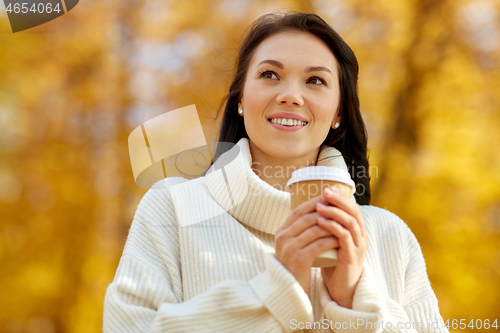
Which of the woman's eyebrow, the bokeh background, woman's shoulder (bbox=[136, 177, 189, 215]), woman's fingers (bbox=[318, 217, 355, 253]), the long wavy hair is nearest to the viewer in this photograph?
woman's fingers (bbox=[318, 217, 355, 253])

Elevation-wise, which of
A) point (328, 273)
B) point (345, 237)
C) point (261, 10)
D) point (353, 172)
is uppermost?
point (261, 10)

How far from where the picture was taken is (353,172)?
2.44 m

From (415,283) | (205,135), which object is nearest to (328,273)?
(415,283)

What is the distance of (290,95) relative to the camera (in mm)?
1876

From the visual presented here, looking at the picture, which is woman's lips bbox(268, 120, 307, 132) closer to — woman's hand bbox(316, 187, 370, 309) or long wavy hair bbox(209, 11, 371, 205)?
long wavy hair bbox(209, 11, 371, 205)

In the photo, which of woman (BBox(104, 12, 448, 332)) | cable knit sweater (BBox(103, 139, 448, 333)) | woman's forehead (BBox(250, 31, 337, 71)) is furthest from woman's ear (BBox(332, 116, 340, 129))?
woman's forehead (BBox(250, 31, 337, 71))

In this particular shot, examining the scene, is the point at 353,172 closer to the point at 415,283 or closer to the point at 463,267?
the point at 415,283

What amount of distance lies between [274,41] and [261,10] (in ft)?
9.45

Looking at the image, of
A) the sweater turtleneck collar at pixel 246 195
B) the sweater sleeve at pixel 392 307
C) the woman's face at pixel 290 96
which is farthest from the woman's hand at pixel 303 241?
the woman's face at pixel 290 96

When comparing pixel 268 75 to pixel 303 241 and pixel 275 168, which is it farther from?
pixel 303 241

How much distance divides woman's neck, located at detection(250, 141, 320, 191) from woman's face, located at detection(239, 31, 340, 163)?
0.08ft

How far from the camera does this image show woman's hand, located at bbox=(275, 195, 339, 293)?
1.32m

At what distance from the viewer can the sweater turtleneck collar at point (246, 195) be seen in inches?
72.4

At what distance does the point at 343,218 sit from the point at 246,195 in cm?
62
